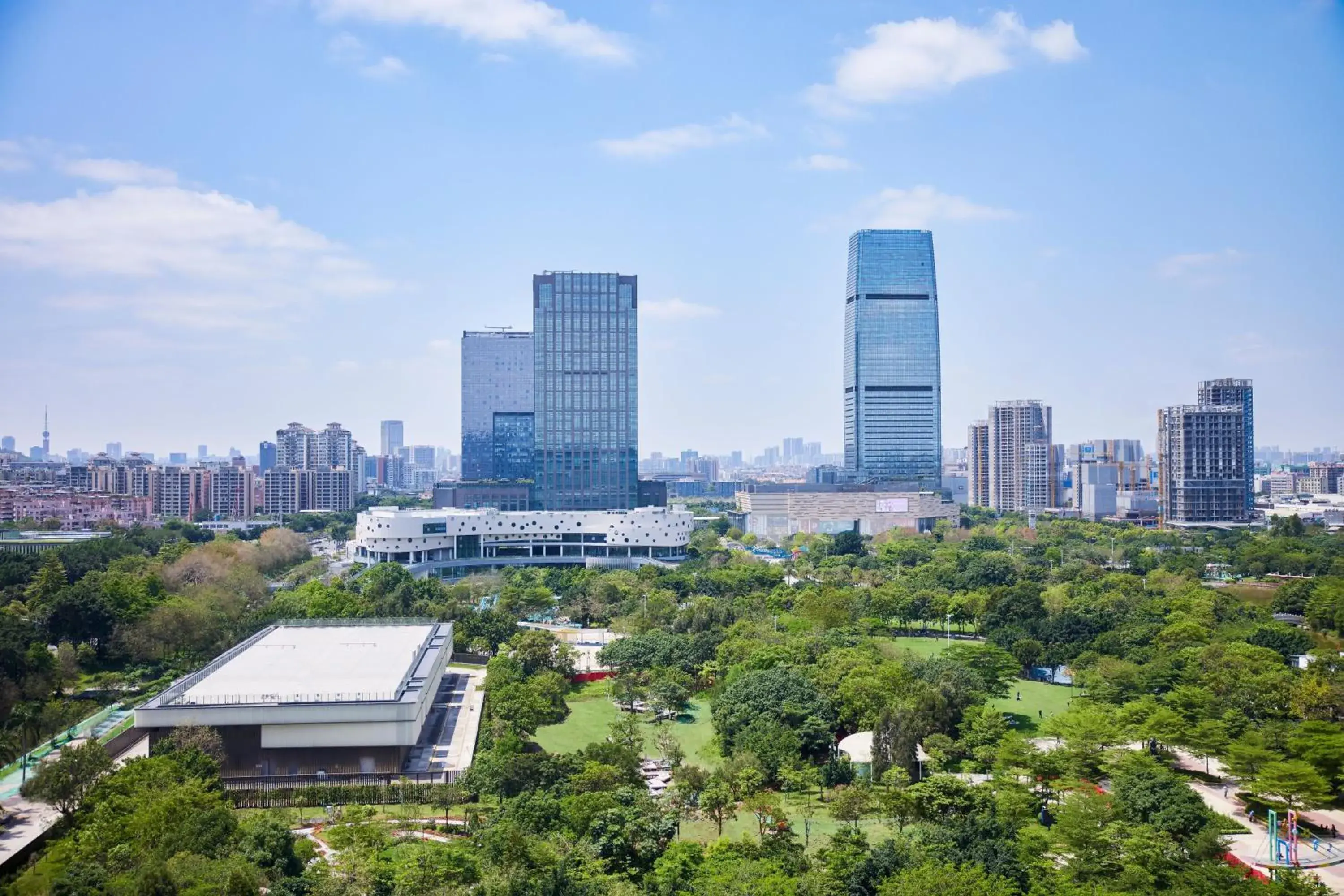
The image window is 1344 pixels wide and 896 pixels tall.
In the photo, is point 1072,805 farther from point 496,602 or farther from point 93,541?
point 93,541

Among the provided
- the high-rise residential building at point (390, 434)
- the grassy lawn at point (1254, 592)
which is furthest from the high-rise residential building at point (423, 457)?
the grassy lawn at point (1254, 592)

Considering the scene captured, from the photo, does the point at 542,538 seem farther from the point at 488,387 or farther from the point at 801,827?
the point at 801,827

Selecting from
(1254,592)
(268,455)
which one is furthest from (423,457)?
(1254,592)

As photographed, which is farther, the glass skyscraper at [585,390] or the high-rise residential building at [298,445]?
the high-rise residential building at [298,445]

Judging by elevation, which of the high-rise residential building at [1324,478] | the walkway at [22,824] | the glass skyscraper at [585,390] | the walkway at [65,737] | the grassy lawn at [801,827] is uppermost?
the glass skyscraper at [585,390]

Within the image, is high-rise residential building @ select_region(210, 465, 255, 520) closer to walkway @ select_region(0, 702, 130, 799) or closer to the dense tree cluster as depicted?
the dense tree cluster

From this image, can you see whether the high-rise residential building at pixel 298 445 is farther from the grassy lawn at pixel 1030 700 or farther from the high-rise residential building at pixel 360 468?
the grassy lawn at pixel 1030 700
